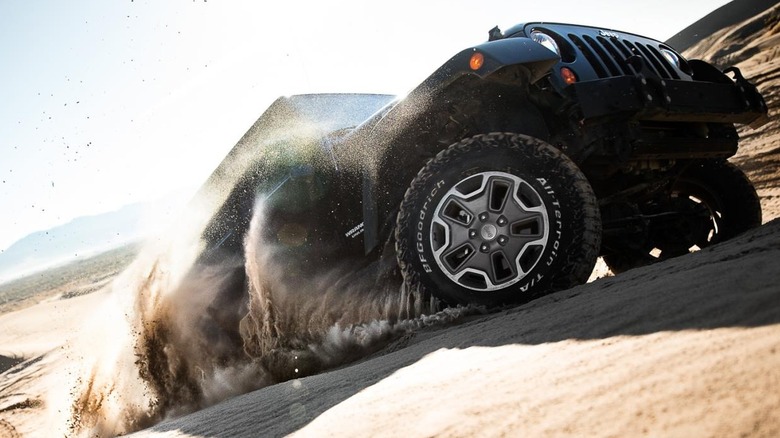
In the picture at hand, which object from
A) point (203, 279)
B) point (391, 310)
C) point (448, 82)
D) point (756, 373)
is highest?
point (448, 82)

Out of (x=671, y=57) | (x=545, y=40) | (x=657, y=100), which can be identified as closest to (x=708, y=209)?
(x=671, y=57)

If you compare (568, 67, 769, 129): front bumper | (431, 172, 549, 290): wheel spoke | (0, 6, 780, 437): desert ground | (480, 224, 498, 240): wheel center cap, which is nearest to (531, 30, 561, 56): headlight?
(568, 67, 769, 129): front bumper

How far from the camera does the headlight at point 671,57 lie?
341 cm

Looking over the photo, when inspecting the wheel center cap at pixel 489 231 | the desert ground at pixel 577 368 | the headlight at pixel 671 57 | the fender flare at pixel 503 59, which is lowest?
the desert ground at pixel 577 368

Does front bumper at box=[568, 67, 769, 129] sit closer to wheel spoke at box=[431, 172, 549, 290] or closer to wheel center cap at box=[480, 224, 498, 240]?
wheel spoke at box=[431, 172, 549, 290]

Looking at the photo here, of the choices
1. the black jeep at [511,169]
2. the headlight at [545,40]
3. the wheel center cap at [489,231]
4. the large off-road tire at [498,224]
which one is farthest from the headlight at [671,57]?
the wheel center cap at [489,231]

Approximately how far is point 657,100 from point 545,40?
80 centimetres

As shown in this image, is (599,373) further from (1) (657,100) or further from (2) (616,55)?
(2) (616,55)

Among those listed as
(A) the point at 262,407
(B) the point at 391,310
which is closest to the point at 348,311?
(B) the point at 391,310

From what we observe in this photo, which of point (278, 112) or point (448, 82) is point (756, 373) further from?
point (278, 112)

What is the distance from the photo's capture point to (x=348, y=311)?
344 centimetres

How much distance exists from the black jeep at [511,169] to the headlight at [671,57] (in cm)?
1

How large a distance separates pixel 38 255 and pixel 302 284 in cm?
23166

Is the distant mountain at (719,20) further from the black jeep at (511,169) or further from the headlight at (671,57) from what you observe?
the black jeep at (511,169)
